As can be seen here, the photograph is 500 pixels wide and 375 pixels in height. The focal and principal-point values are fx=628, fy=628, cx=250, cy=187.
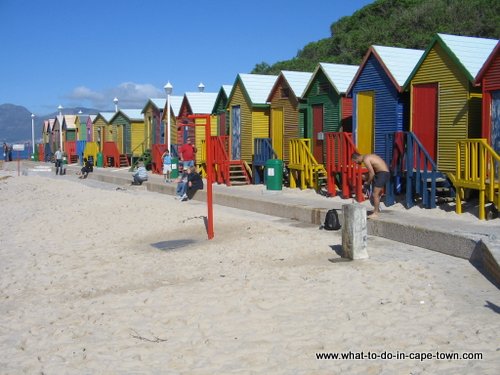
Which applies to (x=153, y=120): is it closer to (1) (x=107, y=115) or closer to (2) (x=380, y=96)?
(1) (x=107, y=115)

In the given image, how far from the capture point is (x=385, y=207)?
14.2 m

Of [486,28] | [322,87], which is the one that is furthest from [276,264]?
[486,28]

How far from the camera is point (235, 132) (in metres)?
24.0

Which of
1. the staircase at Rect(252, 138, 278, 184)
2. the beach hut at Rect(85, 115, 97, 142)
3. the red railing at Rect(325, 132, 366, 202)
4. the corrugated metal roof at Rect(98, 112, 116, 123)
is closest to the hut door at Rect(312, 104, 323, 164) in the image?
the staircase at Rect(252, 138, 278, 184)

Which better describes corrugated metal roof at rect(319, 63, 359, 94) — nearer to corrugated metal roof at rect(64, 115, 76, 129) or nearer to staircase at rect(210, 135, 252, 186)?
staircase at rect(210, 135, 252, 186)

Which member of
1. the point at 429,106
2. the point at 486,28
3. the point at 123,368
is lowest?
the point at 123,368

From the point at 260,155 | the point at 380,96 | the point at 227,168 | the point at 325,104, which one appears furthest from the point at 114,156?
the point at 380,96

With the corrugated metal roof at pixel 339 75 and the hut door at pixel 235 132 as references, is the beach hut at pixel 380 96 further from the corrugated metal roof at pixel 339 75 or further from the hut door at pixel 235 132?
the hut door at pixel 235 132

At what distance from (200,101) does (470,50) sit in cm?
1670

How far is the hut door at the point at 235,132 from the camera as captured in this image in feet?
77.4

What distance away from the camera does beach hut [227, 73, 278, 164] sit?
22531mm

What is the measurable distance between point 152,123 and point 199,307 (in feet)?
90.9

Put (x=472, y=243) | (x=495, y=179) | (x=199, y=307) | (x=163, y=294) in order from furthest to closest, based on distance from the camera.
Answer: (x=495, y=179) < (x=472, y=243) < (x=163, y=294) < (x=199, y=307)

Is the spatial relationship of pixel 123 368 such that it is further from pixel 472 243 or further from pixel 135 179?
pixel 135 179
